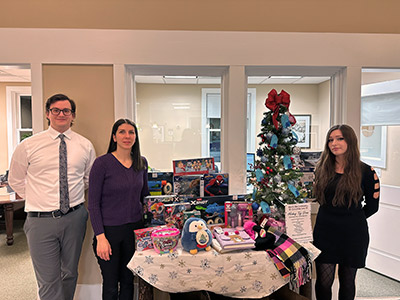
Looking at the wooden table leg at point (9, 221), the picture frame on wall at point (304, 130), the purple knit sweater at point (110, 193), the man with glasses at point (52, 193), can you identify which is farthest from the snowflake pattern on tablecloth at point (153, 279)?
the wooden table leg at point (9, 221)

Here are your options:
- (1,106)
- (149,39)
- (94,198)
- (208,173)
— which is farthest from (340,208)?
(1,106)

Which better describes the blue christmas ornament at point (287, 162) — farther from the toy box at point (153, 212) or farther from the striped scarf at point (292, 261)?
the toy box at point (153, 212)

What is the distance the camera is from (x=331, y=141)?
1.72 m

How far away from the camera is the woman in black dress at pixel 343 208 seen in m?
1.65

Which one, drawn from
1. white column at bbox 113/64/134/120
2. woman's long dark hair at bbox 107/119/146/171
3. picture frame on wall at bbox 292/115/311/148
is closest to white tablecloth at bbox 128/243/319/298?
woman's long dark hair at bbox 107/119/146/171

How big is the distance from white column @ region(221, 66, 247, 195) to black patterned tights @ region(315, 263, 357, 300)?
2.68 ft

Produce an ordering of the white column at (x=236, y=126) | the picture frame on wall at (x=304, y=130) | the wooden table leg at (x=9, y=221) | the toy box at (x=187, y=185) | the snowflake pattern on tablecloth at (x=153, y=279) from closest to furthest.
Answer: the snowflake pattern on tablecloth at (x=153, y=279)
the toy box at (x=187, y=185)
the white column at (x=236, y=126)
the picture frame on wall at (x=304, y=130)
the wooden table leg at (x=9, y=221)

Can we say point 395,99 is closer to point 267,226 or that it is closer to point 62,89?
point 267,226

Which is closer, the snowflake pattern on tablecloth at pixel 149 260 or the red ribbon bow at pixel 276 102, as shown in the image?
the snowflake pattern on tablecloth at pixel 149 260

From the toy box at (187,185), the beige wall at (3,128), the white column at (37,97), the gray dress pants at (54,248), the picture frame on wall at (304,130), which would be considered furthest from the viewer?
the beige wall at (3,128)

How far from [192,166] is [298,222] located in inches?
32.5

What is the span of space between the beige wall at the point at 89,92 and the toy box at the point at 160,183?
51 cm

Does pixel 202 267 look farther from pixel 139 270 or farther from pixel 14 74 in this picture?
pixel 14 74

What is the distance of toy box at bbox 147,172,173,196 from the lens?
76.1 inches
